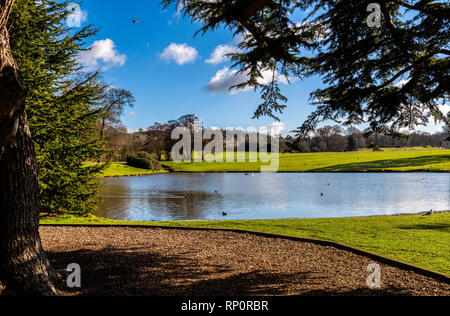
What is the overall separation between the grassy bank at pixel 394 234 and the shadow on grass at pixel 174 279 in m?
1.81

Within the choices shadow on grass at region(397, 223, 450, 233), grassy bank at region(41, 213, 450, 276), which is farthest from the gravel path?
shadow on grass at region(397, 223, 450, 233)

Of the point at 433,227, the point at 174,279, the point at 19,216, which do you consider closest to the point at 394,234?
the point at 433,227

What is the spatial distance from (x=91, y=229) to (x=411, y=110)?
8.16 m

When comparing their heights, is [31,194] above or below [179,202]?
above

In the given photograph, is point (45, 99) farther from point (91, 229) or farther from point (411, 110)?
point (411, 110)

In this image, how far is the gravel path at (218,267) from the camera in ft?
11.5

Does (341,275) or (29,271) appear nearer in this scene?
(29,271)

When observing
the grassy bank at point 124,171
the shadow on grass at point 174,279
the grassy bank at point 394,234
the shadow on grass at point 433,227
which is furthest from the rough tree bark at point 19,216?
the grassy bank at point 124,171

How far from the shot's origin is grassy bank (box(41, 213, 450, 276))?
194 inches

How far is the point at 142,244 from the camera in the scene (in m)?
5.79

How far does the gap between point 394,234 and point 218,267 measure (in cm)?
497

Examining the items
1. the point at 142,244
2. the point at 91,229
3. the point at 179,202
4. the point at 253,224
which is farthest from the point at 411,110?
the point at 179,202

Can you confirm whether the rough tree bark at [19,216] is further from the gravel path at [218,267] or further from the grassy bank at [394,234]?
the grassy bank at [394,234]

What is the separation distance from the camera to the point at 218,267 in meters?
4.30
